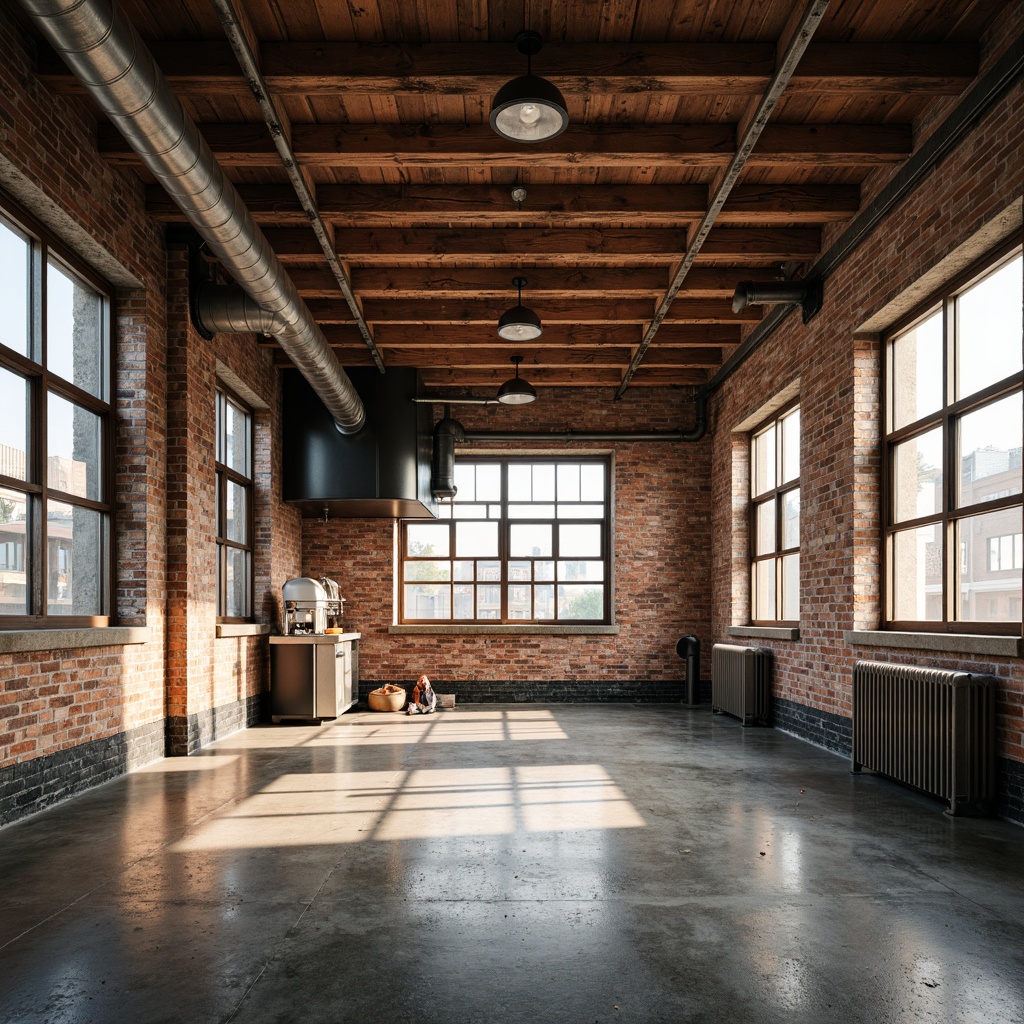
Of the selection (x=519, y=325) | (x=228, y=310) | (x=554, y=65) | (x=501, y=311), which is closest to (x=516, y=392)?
(x=501, y=311)

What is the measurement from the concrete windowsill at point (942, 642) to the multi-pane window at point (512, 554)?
5.29 metres

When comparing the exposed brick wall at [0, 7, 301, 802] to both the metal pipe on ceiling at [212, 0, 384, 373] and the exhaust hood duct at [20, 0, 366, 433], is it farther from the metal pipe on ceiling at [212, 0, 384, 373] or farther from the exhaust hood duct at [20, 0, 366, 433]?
the metal pipe on ceiling at [212, 0, 384, 373]

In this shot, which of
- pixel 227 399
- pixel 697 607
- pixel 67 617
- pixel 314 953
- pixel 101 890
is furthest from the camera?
pixel 697 607

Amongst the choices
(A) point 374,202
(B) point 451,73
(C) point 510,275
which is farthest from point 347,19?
(C) point 510,275

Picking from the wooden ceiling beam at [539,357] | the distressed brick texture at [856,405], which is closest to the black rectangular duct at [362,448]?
the wooden ceiling beam at [539,357]

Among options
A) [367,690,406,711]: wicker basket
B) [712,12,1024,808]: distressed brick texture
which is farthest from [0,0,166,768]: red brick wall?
[712,12,1024,808]: distressed brick texture

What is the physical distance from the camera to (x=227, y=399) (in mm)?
8953

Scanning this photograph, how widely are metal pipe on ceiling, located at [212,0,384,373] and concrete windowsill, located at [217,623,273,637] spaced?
3201 mm

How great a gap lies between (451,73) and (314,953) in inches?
173

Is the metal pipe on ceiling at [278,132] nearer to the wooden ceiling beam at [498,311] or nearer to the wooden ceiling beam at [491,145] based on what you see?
the wooden ceiling beam at [491,145]

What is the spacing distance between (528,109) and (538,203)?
7.72 feet

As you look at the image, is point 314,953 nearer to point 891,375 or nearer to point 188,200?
point 188,200

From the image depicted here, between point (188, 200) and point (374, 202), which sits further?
point (374, 202)

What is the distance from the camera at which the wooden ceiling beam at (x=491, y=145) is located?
18.4 ft
